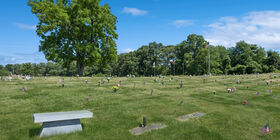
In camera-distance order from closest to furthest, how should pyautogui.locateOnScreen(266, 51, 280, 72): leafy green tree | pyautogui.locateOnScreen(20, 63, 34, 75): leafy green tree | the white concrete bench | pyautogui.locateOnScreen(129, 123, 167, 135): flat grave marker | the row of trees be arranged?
1. the white concrete bench
2. pyautogui.locateOnScreen(129, 123, 167, 135): flat grave marker
3. the row of trees
4. pyautogui.locateOnScreen(266, 51, 280, 72): leafy green tree
5. pyautogui.locateOnScreen(20, 63, 34, 75): leafy green tree

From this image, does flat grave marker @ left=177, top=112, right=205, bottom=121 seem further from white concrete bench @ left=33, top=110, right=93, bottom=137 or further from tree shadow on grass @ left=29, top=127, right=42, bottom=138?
tree shadow on grass @ left=29, top=127, right=42, bottom=138

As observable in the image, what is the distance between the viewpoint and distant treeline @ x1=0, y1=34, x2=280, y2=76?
6556 cm

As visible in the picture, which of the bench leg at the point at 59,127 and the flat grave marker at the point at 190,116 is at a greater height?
the bench leg at the point at 59,127

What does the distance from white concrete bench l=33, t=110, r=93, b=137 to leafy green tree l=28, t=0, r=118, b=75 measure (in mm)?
25369

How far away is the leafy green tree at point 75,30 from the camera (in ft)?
99.9

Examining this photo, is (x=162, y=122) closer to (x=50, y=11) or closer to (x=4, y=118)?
(x=4, y=118)

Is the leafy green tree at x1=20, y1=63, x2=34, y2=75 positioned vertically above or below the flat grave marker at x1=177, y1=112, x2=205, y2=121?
above

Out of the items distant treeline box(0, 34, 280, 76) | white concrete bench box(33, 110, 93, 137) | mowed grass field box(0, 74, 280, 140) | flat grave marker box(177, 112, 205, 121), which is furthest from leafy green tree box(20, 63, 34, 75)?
flat grave marker box(177, 112, 205, 121)

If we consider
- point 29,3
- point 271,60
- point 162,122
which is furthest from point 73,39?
point 271,60

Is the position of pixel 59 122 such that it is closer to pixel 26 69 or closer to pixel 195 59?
pixel 195 59

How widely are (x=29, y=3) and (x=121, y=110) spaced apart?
2990 centimetres

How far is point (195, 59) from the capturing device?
64.1 m

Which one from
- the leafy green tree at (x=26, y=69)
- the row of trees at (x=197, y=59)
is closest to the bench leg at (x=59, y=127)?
the row of trees at (x=197, y=59)

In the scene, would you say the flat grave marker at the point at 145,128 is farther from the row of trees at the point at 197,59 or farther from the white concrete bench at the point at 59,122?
the row of trees at the point at 197,59
